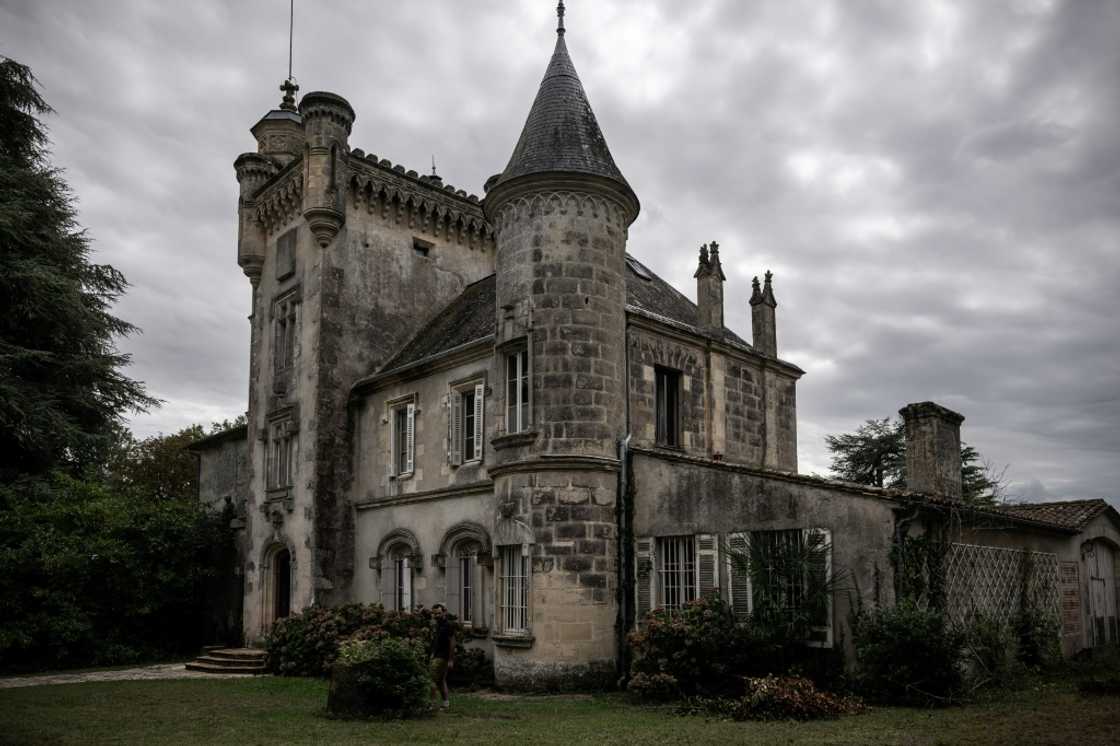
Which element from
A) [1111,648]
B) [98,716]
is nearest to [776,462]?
[1111,648]

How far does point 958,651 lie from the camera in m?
12.1

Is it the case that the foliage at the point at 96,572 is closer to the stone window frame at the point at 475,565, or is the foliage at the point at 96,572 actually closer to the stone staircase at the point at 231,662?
the stone staircase at the point at 231,662

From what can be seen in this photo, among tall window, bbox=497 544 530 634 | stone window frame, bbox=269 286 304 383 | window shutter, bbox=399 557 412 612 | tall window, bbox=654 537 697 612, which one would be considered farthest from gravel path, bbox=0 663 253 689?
tall window, bbox=654 537 697 612

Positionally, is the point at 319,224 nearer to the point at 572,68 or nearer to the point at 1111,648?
the point at 572,68

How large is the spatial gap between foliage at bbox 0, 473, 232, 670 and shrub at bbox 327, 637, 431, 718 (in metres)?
12.3

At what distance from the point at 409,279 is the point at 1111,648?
17578mm

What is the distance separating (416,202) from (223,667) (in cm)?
1226

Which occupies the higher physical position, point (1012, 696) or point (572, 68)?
point (572, 68)

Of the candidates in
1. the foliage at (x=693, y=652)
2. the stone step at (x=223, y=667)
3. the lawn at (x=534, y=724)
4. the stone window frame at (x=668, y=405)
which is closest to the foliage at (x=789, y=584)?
the foliage at (x=693, y=652)

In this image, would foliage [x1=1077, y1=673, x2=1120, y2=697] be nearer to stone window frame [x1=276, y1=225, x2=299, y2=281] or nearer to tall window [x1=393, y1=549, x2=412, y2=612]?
tall window [x1=393, y1=549, x2=412, y2=612]

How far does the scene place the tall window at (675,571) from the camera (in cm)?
1541

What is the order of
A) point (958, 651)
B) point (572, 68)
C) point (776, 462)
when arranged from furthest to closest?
point (776, 462)
point (572, 68)
point (958, 651)

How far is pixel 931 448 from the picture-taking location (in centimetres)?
1598

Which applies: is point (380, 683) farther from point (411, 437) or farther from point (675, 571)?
point (411, 437)
